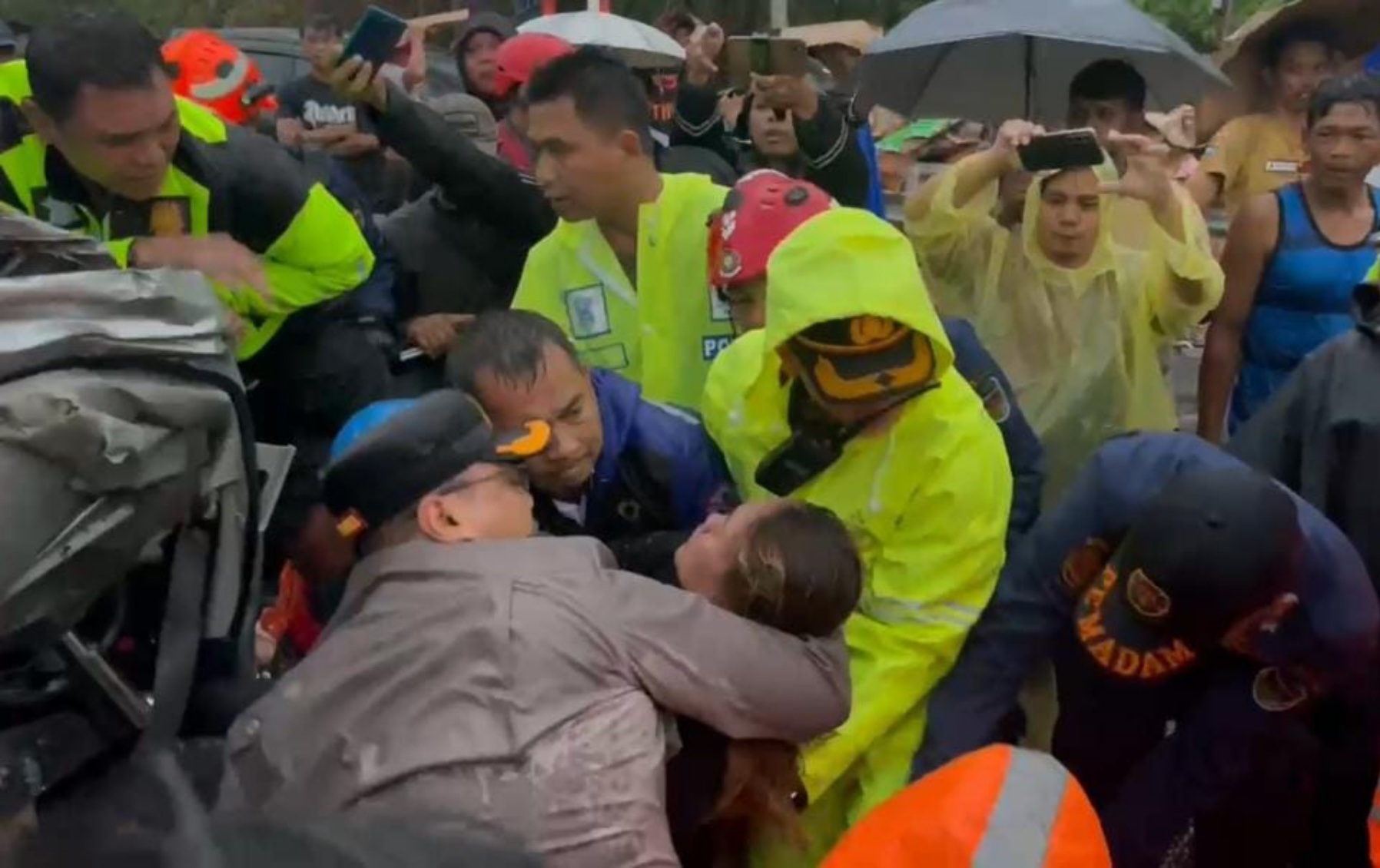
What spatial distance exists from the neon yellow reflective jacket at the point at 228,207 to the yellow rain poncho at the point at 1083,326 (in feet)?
4.55

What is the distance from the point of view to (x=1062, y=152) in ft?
12.2

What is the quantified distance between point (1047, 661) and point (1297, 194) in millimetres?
1752

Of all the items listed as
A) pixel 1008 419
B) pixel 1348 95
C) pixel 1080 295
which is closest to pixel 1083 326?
pixel 1080 295

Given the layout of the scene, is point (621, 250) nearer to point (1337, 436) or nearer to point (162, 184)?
point (162, 184)

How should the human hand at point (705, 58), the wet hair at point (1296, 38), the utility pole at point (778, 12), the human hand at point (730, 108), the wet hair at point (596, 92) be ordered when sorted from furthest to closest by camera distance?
1. the utility pole at point (778, 12)
2. the human hand at point (705, 58)
3. the human hand at point (730, 108)
4. the wet hair at point (1296, 38)
5. the wet hair at point (596, 92)

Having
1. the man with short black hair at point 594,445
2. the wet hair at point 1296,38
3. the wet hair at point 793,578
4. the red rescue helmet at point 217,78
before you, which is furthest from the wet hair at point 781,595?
the red rescue helmet at point 217,78

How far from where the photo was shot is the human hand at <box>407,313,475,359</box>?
13.4 ft

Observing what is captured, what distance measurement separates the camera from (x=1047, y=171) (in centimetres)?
377

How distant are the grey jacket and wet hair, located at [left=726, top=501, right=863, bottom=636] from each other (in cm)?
11

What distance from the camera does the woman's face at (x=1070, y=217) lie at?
12.3 feet

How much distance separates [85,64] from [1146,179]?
206cm

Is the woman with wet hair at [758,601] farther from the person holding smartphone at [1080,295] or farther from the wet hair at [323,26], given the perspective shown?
the wet hair at [323,26]

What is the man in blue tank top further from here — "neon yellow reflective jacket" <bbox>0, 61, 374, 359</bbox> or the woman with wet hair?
the woman with wet hair

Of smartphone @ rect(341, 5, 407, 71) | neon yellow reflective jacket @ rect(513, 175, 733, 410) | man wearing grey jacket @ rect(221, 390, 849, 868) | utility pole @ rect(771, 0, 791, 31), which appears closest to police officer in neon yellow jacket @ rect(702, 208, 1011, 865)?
man wearing grey jacket @ rect(221, 390, 849, 868)
